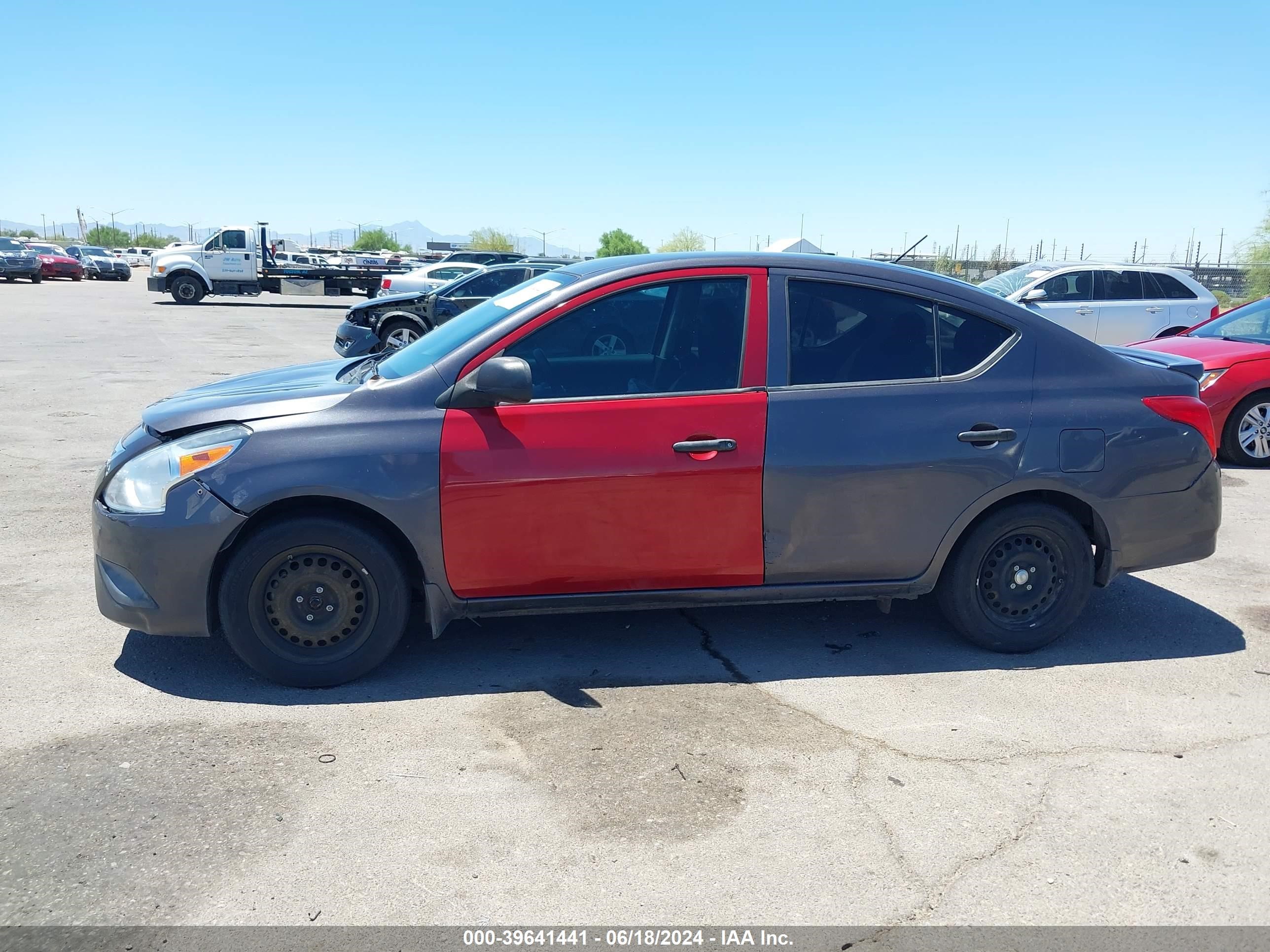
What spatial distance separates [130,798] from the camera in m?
3.43

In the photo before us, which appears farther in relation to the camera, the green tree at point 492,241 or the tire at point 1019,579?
the green tree at point 492,241

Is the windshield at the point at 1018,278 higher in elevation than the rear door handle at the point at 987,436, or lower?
higher

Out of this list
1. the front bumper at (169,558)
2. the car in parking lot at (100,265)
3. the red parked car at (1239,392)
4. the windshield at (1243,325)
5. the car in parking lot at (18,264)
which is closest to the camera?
the front bumper at (169,558)

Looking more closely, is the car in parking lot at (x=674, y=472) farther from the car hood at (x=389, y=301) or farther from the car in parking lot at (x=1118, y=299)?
the car hood at (x=389, y=301)

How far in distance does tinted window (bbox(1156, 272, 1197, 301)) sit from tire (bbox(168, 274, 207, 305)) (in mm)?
29122

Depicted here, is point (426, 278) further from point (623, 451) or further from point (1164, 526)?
point (1164, 526)

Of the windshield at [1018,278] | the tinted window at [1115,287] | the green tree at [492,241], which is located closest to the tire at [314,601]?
the windshield at [1018,278]

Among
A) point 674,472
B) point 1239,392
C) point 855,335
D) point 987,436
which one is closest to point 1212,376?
point 1239,392

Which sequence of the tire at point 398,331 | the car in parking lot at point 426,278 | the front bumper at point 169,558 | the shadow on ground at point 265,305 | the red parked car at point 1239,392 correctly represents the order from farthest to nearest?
the shadow on ground at point 265,305, the car in parking lot at point 426,278, the tire at point 398,331, the red parked car at point 1239,392, the front bumper at point 169,558

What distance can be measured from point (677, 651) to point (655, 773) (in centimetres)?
114

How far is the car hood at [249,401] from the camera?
14.0 ft

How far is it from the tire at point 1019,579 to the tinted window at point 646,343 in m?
1.37

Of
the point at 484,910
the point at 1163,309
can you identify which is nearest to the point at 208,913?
the point at 484,910

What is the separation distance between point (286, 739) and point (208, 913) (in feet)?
3.42
